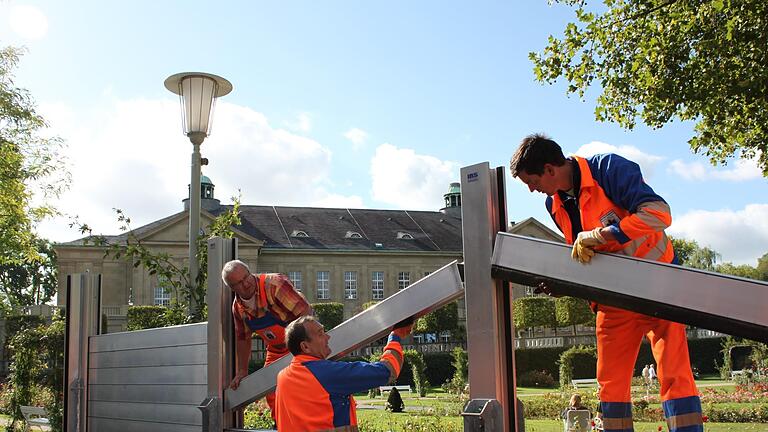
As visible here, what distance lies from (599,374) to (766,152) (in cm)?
1294

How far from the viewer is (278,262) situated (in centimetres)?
5922

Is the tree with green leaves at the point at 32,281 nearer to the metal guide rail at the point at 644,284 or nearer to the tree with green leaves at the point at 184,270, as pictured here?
the tree with green leaves at the point at 184,270

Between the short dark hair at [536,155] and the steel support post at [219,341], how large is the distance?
227cm

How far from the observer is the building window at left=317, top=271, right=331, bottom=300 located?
198 feet

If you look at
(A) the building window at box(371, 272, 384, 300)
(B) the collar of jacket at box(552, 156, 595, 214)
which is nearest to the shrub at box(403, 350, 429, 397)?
(B) the collar of jacket at box(552, 156, 595, 214)

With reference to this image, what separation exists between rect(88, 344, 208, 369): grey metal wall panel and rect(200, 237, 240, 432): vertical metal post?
6.7 inches

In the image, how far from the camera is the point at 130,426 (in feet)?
17.4

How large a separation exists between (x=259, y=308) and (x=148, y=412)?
4.14 ft

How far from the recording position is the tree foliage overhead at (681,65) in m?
12.2

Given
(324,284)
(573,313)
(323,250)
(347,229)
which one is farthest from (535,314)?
(347,229)

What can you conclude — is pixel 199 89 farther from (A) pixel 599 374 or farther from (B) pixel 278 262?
(B) pixel 278 262

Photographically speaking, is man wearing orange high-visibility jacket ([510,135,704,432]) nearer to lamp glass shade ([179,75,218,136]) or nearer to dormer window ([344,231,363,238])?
lamp glass shade ([179,75,218,136])

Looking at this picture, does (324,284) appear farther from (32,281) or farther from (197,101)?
(197,101)

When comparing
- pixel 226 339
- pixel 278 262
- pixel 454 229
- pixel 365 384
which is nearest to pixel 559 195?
pixel 365 384
